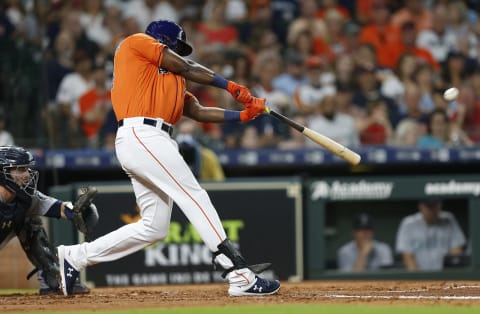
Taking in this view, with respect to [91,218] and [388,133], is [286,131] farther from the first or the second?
[91,218]

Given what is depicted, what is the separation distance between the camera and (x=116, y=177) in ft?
31.3

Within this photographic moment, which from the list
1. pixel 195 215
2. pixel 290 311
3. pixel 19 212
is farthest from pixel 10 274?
pixel 290 311

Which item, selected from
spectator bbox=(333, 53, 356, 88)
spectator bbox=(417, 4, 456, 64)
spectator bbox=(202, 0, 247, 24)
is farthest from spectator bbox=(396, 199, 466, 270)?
spectator bbox=(202, 0, 247, 24)

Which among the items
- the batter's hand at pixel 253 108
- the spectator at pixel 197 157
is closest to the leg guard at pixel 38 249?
the batter's hand at pixel 253 108

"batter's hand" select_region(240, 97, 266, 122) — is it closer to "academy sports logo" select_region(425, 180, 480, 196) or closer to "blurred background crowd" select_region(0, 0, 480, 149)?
"blurred background crowd" select_region(0, 0, 480, 149)

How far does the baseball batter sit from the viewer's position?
597 cm

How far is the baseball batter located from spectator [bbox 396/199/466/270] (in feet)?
10.5

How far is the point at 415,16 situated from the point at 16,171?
6.88m

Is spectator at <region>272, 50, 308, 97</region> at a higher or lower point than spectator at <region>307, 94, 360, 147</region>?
higher

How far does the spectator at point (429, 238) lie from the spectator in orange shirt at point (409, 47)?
2830 millimetres

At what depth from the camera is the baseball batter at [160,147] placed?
5.97 metres

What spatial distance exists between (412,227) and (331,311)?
399 cm

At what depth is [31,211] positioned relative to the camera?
6.57 meters

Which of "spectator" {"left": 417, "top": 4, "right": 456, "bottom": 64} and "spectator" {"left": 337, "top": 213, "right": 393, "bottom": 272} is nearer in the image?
"spectator" {"left": 337, "top": 213, "right": 393, "bottom": 272}
